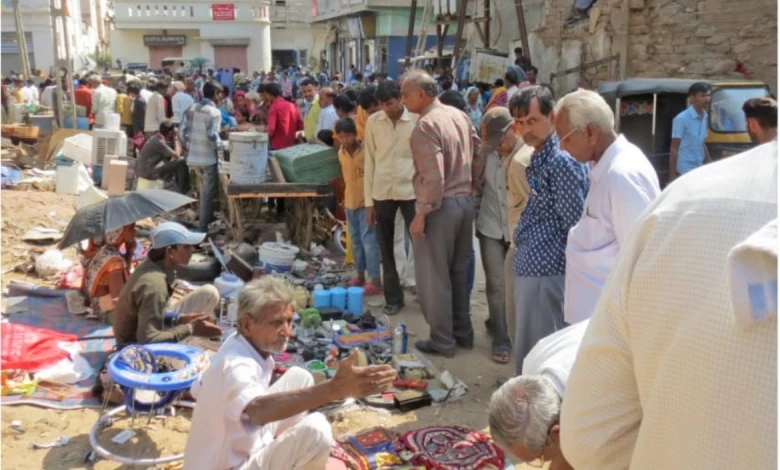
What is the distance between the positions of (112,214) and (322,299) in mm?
1913

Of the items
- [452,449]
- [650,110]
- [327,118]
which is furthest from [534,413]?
[650,110]

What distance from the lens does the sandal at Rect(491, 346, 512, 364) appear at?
5566 millimetres

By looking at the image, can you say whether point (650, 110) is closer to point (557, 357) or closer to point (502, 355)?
point (502, 355)

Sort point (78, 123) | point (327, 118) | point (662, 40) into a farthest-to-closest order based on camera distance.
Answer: point (78, 123), point (662, 40), point (327, 118)

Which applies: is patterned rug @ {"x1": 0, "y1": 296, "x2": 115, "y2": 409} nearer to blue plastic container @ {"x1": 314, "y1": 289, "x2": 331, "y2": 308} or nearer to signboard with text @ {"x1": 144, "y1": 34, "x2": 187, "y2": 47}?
blue plastic container @ {"x1": 314, "y1": 289, "x2": 331, "y2": 308}

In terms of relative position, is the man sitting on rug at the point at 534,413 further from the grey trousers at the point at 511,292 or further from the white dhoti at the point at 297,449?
the grey trousers at the point at 511,292

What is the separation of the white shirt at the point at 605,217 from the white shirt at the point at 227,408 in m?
1.49

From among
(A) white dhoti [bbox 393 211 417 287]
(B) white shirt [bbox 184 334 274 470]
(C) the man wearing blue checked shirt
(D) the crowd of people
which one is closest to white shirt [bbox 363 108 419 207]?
(D) the crowd of people

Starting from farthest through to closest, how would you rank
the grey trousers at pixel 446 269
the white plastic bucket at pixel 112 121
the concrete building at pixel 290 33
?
the concrete building at pixel 290 33
the white plastic bucket at pixel 112 121
the grey trousers at pixel 446 269

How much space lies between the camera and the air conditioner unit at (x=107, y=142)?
12070mm

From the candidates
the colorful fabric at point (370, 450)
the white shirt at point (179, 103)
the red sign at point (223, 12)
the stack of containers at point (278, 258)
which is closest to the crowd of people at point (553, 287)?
the colorful fabric at point (370, 450)

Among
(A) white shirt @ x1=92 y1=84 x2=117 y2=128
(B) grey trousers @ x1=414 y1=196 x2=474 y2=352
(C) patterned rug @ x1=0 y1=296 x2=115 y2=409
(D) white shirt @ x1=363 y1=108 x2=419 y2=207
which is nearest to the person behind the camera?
(C) patterned rug @ x1=0 y1=296 x2=115 y2=409

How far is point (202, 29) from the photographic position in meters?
46.2

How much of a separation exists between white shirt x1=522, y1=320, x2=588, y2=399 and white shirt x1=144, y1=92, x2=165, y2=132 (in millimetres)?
12584
